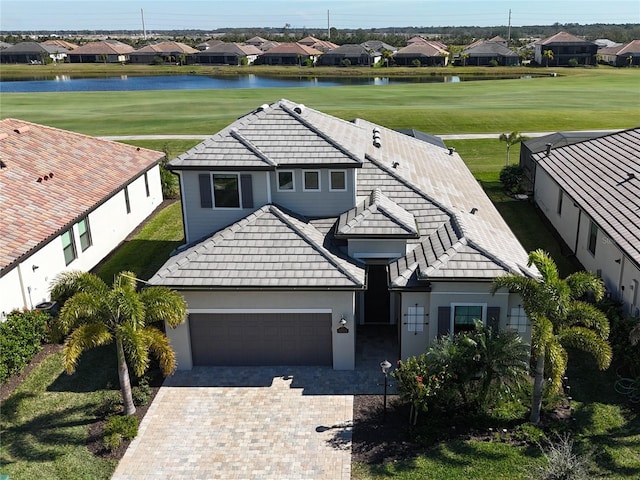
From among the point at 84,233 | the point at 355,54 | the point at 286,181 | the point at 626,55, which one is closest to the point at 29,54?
the point at 355,54

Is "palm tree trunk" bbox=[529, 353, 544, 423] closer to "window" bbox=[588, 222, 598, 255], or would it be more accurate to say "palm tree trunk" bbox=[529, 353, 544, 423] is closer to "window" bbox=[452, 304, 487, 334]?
"window" bbox=[452, 304, 487, 334]

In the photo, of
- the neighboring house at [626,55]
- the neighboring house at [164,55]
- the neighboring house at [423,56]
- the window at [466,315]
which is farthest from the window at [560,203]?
the neighboring house at [164,55]

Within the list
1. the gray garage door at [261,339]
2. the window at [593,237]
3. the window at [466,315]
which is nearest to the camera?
the window at [466,315]

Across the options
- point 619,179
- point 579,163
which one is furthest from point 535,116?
point 619,179

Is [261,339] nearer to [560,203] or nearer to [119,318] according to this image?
[119,318]

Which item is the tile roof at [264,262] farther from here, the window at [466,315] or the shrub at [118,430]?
the shrub at [118,430]

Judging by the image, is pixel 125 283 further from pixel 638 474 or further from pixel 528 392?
pixel 638 474
